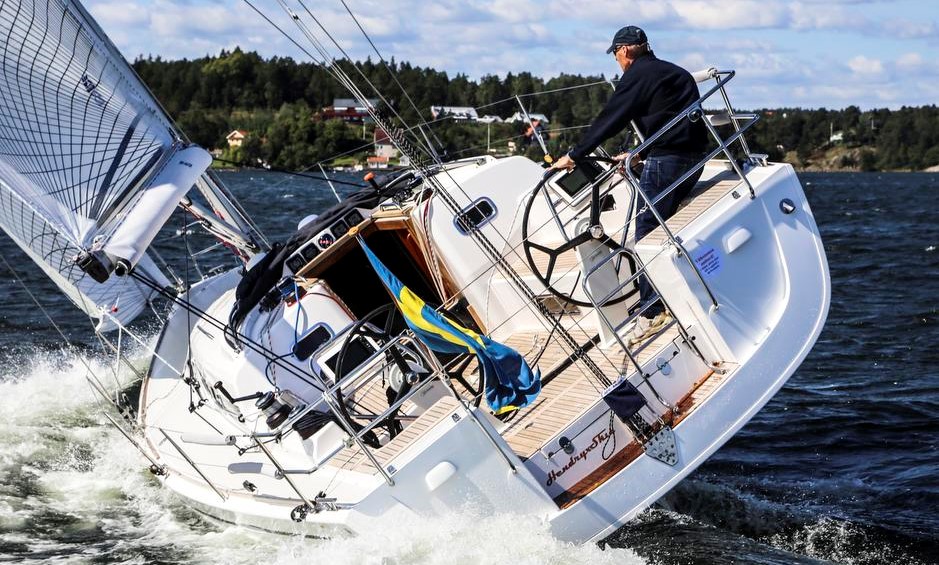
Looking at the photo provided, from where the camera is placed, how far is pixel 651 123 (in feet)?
24.4

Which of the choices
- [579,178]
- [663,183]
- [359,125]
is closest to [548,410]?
[579,178]

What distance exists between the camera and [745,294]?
7.32m

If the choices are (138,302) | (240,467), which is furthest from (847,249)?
(240,467)

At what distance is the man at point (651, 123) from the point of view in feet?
24.1

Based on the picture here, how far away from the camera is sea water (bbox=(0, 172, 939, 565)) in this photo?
6688mm

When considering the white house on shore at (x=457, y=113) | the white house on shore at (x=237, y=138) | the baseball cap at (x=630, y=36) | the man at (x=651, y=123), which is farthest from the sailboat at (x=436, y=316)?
the white house on shore at (x=237, y=138)

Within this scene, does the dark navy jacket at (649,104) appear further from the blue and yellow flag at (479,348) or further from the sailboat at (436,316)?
the blue and yellow flag at (479,348)

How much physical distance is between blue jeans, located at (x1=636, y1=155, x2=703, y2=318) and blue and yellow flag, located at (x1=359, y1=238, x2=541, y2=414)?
5.34ft

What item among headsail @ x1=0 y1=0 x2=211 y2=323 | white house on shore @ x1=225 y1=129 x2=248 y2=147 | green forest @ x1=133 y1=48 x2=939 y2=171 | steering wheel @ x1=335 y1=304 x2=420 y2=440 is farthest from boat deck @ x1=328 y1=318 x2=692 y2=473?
white house on shore @ x1=225 y1=129 x2=248 y2=147

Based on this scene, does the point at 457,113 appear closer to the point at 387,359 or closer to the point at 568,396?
the point at 387,359

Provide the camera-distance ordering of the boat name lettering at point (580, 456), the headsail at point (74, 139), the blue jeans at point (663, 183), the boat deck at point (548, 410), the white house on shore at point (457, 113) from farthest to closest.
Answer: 1. the white house on shore at point (457, 113)
2. the headsail at point (74, 139)
3. the blue jeans at point (663, 183)
4. the boat deck at point (548, 410)
5. the boat name lettering at point (580, 456)

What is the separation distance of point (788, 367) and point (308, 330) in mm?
3453

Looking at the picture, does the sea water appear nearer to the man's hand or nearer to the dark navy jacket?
the man's hand

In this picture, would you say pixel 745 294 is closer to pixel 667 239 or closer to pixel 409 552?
pixel 667 239
